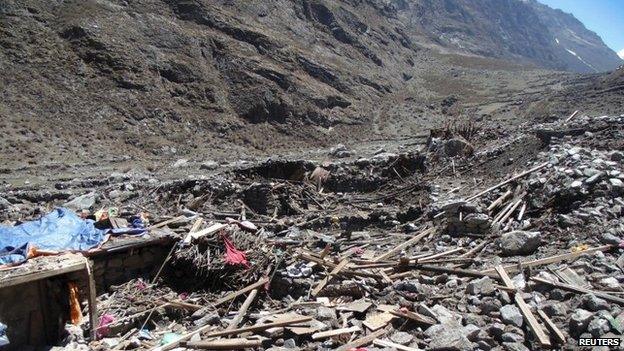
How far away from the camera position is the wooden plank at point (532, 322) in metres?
4.75

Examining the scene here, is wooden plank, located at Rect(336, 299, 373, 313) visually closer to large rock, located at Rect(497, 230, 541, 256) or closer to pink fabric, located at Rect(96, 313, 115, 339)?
large rock, located at Rect(497, 230, 541, 256)

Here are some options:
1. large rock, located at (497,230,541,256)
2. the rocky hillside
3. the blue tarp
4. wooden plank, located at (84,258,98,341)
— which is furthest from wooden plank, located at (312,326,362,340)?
the rocky hillside

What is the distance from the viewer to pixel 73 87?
81.1ft

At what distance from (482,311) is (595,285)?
1.38 m

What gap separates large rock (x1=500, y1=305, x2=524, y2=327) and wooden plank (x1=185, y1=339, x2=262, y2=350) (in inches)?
109

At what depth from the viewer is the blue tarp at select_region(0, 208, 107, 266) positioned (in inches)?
243

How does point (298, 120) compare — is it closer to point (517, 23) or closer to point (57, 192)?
point (57, 192)

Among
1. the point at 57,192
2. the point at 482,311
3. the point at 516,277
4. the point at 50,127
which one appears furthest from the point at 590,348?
the point at 50,127

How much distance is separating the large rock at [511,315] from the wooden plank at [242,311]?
3166 millimetres

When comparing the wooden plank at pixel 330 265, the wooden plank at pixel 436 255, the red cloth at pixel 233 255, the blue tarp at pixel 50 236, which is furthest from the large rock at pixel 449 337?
the blue tarp at pixel 50 236

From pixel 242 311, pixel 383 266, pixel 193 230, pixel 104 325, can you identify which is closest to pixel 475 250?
pixel 383 266

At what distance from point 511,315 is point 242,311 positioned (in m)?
3.31

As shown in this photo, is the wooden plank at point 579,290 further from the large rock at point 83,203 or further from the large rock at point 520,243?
the large rock at point 83,203

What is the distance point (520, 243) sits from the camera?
7.50 m
